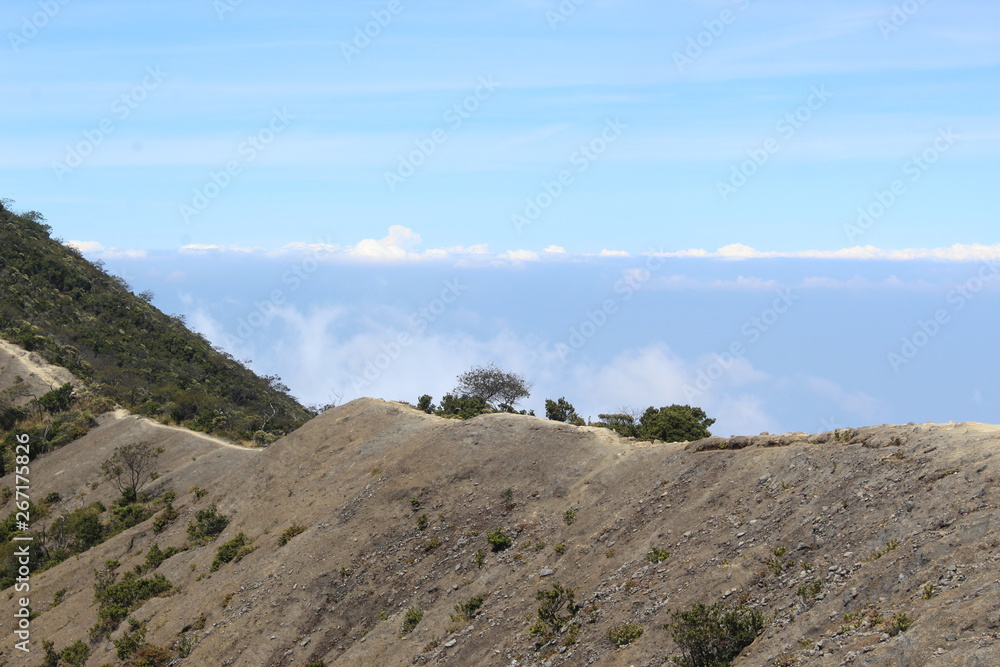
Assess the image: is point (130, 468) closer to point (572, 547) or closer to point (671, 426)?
point (671, 426)

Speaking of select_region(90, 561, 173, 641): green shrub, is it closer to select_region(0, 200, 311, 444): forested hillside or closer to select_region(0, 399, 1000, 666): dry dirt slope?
select_region(0, 399, 1000, 666): dry dirt slope

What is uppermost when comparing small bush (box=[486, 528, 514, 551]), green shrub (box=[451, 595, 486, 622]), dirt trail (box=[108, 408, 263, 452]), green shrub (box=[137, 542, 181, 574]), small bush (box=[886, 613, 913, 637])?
dirt trail (box=[108, 408, 263, 452])

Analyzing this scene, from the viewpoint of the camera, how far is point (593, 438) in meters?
33.6

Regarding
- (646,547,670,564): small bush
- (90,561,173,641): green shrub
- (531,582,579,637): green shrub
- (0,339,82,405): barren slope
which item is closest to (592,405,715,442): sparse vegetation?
(646,547,670,564): small bush

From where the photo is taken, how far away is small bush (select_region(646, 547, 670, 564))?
73.3 feet

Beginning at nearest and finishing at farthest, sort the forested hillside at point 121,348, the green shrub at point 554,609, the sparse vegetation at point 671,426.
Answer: the green shrub at point 554,609 < the sparse vegetation at point 671,426 < the forested hillside at point 121,348

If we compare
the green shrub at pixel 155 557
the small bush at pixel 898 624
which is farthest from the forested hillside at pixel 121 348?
the small bush at pixel 898 624

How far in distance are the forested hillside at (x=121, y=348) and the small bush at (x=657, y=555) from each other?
4363cm

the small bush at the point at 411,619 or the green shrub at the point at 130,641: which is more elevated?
the small bush at the point at 411,619

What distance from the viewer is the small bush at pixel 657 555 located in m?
22.3

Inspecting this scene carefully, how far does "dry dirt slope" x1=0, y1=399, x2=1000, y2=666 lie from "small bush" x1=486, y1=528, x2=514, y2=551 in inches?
12.6

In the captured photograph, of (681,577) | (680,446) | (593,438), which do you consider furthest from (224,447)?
(681,577)

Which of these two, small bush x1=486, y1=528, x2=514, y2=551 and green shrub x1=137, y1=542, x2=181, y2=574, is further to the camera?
green shrub x1=137, y1=542, x2=181, y2=574

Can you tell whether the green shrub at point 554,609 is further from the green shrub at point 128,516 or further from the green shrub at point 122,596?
the green shrub at point 128,516
